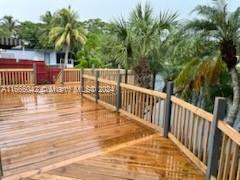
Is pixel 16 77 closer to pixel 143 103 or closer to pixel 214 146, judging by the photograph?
pixel 143 103

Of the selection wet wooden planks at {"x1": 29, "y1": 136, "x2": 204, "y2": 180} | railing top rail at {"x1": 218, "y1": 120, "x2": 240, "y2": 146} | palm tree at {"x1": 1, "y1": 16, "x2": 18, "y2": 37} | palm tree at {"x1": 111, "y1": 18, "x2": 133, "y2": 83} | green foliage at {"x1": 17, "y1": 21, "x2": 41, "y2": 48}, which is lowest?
wet wooden planks at {"x1": 29, "y1": 136, "x2": 204, "y2": 180}

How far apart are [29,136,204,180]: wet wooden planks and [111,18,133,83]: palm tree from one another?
14.8 ft

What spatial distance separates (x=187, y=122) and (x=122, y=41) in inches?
186

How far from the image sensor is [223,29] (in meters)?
6.18

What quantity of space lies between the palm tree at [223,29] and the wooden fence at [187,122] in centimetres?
251

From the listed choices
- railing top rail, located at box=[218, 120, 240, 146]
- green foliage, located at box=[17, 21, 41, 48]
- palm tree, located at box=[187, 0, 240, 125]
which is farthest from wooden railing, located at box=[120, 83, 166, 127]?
green foliage, located at box=[17, 21, 41, 48]

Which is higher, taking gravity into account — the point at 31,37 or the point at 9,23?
the point at 9,23

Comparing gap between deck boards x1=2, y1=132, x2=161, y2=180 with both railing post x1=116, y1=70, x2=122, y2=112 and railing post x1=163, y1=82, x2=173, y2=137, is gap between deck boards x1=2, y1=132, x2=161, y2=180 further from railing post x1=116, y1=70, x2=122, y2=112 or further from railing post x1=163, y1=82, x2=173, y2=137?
railing post x1=116, y1=70, x2=122, y2=112

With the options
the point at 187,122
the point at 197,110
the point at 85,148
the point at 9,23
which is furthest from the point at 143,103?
the point at 9,23

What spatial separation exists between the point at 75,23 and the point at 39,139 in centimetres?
1873

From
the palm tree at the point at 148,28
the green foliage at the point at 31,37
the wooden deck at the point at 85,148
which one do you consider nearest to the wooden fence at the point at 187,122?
the wooden deck at the point at 85,148

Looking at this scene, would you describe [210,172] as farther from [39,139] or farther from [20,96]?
[20,96]

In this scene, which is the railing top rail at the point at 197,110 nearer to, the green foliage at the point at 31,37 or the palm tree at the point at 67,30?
the palm tree at the point at 67,30

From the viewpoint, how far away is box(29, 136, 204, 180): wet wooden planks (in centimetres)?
302
